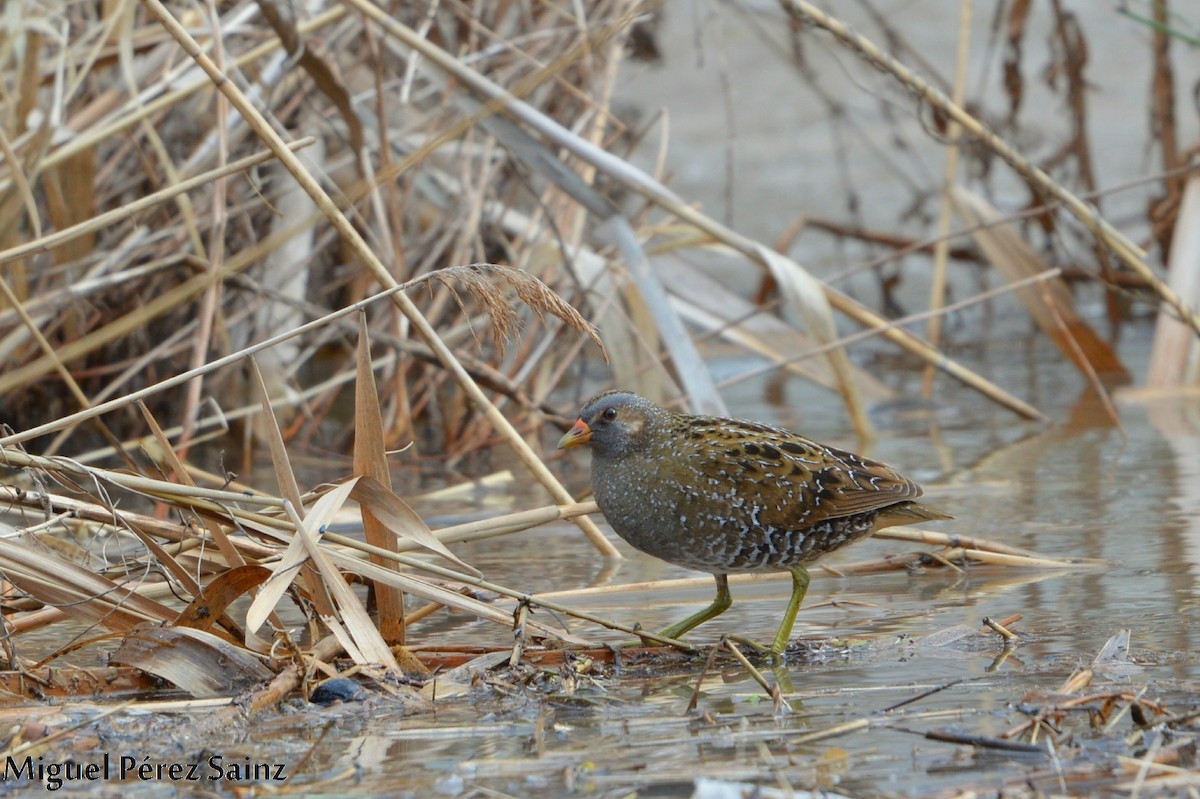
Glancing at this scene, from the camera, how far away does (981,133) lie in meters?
5.38

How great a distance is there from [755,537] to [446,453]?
2.68 metres

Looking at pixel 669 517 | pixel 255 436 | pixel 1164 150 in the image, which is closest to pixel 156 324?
pixel 255 436

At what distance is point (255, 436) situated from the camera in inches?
260

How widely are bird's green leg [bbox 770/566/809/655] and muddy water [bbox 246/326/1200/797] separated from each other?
64 millimetres

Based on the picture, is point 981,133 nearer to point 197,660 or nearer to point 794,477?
point 794,477

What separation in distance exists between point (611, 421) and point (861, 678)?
3.80 ft

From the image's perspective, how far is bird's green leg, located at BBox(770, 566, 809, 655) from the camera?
11.2 feet

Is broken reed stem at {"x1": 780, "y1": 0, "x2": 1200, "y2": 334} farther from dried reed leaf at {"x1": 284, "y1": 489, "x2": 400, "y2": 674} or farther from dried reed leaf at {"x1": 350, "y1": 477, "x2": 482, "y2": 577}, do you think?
dried reed leaf at {"x1": 284, "y1": 489, "x2": 400, "y2": 674}

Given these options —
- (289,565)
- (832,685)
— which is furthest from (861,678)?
(289,565)

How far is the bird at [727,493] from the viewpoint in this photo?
373 centimetres

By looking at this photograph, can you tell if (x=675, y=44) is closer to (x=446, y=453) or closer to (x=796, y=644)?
(x=446, y=453)

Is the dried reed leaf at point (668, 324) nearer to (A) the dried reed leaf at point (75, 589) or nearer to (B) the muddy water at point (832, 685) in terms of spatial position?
(B) the muddy water at point (832, 685)

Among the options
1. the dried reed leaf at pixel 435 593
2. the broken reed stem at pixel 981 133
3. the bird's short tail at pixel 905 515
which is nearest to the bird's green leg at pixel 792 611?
the bird's short tail at pixel 905 515

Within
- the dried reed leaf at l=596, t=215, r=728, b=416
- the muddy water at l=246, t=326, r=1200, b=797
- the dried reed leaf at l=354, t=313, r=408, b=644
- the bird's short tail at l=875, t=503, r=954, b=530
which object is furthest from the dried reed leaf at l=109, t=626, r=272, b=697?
the dried reed leaf at l=596, t=215, r=728, b=416
